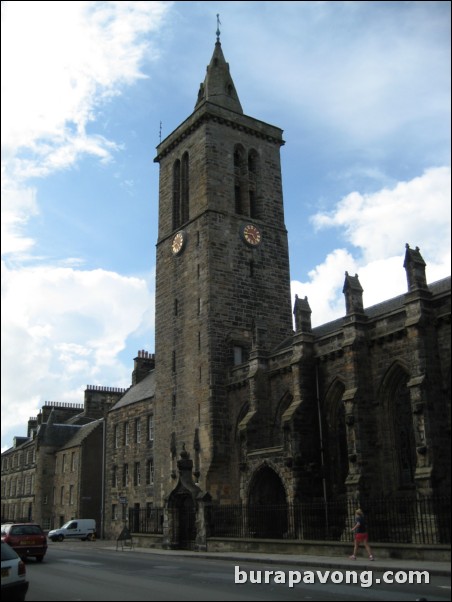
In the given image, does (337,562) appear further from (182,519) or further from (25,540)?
(182,519)

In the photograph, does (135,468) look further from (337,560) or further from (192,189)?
(337,560)

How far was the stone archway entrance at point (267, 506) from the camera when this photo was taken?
2627 centimetres

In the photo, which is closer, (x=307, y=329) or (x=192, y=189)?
(x=307, y=329)

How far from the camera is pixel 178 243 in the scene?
1470 inches

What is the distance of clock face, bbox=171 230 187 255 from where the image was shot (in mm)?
36894

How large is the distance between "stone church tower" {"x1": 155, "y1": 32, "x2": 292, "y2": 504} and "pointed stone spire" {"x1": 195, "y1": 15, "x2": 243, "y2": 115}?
9 cm

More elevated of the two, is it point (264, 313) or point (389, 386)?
point (264, 313)

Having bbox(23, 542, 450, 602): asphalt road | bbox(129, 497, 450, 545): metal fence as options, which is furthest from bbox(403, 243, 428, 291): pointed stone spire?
bbox(23, 542, 450, 602): asphalt road

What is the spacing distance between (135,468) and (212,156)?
2177cm

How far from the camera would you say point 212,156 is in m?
36.7

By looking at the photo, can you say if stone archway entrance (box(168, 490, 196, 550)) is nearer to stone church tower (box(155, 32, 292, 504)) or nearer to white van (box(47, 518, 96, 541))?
stone church tower (box(155, 32, 292, 504))

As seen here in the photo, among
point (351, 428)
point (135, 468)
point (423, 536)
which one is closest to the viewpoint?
point (423, 536)

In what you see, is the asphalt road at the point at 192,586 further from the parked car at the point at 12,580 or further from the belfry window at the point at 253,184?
the belfry window at the point at 253,184

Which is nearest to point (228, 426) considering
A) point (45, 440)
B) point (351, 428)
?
point (351, 428)
